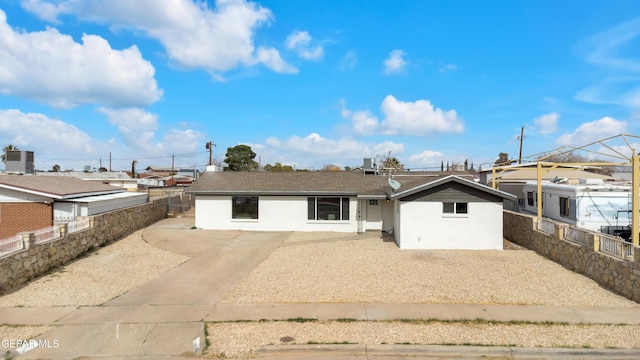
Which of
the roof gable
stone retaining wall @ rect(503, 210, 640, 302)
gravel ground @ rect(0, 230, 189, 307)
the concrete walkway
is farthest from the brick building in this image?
stone retaining wall @ rect(503, 210, 640, 302)

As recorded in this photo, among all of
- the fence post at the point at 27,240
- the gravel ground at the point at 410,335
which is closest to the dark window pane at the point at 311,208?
the fence post at the point at 27,240

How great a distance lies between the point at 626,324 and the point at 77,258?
17.5 meters

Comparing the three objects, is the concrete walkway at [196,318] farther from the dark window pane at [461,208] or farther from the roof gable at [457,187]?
the dark window pane at [461,208]

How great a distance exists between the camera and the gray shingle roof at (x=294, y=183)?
21797 millimetres

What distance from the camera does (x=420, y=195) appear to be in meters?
16.8

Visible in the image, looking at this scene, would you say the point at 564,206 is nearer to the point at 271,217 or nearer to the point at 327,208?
the point at 327,208

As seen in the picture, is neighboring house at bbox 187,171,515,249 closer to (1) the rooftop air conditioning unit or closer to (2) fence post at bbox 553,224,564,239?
(2) fence post at bbox 553,224,564,239

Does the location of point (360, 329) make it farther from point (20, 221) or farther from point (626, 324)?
point (20, 221)

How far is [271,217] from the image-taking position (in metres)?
22.4

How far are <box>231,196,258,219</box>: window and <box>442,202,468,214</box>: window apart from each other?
11171 mm

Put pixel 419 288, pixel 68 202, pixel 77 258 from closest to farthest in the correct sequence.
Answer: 1. pixel 419 288
2. pixel 77 258
3. pixel 68 202

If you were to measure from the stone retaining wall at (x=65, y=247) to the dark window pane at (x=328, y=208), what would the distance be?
10.8 metres

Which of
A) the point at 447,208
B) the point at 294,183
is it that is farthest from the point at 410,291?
the point at 294,183

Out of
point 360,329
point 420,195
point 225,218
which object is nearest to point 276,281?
point 360,329
